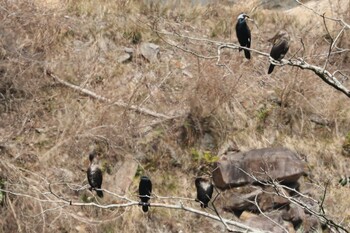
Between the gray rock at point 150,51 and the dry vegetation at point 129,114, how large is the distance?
11 cm

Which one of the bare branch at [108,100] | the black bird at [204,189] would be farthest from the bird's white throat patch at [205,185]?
the bare branch at [108,100]

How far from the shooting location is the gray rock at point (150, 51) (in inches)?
343

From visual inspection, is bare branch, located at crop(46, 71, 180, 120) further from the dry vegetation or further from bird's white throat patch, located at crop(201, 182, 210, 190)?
bird's white throat patch, located at crop(201, 182, 210, 190)

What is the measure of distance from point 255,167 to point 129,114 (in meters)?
1.66

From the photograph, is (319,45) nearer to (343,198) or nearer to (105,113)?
(343,198)

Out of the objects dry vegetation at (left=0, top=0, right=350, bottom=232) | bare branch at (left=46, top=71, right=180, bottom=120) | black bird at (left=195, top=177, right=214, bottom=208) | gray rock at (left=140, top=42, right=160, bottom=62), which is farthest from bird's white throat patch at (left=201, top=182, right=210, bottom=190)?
gray rock at (left=140, top=42, right=160, bottom=62)

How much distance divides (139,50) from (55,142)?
2.24 m

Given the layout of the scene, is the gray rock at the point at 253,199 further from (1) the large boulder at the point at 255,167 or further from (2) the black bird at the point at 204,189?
(2) the black bird at the point at 204,189

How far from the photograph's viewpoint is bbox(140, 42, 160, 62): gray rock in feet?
28.6

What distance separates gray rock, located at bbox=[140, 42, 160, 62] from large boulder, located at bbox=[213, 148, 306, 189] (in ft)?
7.27

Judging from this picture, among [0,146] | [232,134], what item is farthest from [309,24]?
[0,146]

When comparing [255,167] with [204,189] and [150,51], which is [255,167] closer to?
[204,189]

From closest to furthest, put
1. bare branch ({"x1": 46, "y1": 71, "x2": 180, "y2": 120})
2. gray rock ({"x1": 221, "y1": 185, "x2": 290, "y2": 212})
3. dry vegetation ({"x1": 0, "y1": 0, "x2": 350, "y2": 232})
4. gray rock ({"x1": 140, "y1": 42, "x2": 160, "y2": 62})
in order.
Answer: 1. dry vegetation ({"x1": 0, "y1": 0, "x2": 350, "y2": 232})
2. gray rock ({"x1": 221, "y1": 185, "x2": 290, "y2": 212})
3. bare branch ({"x1": 46, "y1": 71, "x2": 180, "y2": 120})
4. gray rock ({"x1": 140, "y1": 42, "x2": 160, "y2": 62})

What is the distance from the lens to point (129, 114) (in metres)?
7.54
